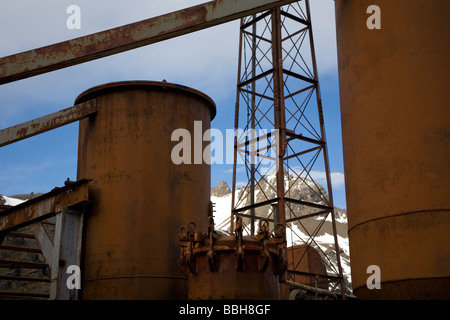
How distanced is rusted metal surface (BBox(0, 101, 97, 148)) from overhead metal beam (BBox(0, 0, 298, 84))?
311 centimetres

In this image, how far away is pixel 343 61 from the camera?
868 centimetres

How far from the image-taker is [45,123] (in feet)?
41.7

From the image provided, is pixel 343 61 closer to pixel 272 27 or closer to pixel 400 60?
pixel 400 60

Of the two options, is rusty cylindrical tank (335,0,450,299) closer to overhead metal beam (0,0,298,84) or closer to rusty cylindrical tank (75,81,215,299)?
overhead metal beam (0,0,298,84)

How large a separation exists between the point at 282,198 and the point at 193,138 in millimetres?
6768

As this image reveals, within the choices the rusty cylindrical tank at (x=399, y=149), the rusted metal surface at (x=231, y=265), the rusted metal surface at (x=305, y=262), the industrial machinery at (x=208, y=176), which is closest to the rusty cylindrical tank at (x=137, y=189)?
the industrial machinery at (x=208, y=176)

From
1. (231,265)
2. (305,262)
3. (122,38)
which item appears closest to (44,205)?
(122,38)

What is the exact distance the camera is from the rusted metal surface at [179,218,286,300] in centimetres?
888

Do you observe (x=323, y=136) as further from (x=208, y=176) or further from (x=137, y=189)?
(x=137, y=189)

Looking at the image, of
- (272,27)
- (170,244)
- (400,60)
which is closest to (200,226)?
(170,244)

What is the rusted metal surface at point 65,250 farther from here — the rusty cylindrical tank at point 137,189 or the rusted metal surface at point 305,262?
the rusted metal surface at point 305,262

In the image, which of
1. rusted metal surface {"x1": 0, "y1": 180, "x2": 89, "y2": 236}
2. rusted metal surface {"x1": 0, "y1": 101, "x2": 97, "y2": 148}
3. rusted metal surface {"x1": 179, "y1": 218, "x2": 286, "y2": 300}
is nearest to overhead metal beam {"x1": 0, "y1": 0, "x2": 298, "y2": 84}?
rusted metal surface {"x1": 0, "y1": 101, "x2": 97, "y2": 148}

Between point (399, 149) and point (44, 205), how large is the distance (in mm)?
8254

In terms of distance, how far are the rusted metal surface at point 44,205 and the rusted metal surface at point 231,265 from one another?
→ 3544 millimetres
